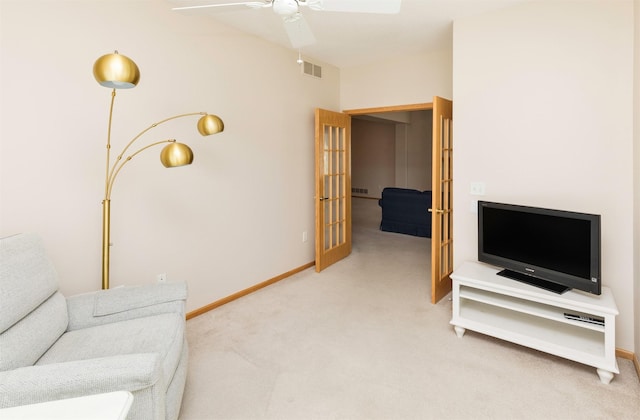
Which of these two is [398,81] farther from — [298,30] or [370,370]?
[370,370]

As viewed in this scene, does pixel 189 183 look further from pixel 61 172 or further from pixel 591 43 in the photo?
pixel 591 43

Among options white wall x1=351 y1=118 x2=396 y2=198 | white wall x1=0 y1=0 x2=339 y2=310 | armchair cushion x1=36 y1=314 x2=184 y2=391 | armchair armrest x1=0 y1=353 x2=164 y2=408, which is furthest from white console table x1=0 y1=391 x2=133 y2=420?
white wall x1=351 y1=118 x2=396 y2=198

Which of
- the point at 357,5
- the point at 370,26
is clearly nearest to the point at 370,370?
the point at 357,5

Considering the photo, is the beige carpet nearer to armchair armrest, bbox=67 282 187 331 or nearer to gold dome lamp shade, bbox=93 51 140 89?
armchair armrest, bbox=67 282 187 331

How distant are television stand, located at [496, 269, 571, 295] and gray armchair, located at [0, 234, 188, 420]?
231 centimetres

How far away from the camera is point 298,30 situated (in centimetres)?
206

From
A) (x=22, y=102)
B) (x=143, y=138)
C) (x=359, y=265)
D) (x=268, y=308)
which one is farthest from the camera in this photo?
(x=359, y=265)

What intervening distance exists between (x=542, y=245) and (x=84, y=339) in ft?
9.51

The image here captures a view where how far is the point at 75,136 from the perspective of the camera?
91.7 inches

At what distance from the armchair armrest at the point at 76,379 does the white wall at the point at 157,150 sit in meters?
1.25

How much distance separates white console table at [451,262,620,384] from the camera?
7.00 feet

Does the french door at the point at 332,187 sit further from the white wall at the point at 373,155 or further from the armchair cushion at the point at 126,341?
the white wall at the point at 373,155

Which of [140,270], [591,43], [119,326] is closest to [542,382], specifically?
[591,43]

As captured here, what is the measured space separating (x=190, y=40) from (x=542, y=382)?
3.57 metres
